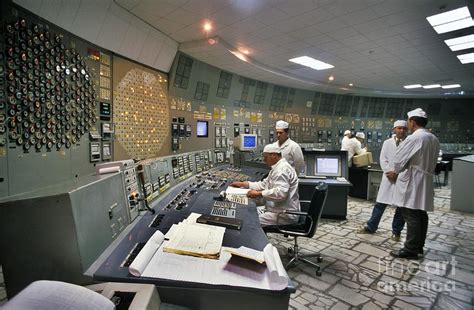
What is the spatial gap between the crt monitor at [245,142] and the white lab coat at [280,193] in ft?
8.63

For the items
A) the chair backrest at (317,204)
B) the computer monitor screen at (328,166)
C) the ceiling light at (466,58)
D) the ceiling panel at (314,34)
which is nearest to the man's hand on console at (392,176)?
the computer monitor screen at (328,166)

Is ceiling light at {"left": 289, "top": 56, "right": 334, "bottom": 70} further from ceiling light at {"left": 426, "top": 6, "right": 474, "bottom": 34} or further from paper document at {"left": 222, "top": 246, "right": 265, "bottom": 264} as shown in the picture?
paper document at {"left": 222, "top": 246, "right": 265, "bottom": 264}

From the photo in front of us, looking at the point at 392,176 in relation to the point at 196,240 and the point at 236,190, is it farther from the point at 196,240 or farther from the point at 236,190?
the point at 196,240

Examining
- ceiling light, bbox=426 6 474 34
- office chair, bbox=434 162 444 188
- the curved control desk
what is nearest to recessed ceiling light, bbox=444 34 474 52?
ceiling light, bbox=426 6 474 34

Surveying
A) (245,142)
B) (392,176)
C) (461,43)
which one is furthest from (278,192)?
(461,43)

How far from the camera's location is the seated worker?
7.99ft

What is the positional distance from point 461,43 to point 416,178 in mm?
3499

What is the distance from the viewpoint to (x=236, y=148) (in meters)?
5.33

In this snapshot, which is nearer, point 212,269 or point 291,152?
point 212,269

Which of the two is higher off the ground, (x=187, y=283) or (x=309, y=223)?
(x=187, y=283)

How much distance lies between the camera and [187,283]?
1.03 m

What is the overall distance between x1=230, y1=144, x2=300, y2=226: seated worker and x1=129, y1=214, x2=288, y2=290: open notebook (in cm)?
119

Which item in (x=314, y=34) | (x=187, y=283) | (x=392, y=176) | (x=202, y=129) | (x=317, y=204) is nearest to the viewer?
(x=187, y=283)

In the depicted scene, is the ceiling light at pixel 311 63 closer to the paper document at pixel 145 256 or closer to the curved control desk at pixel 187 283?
the curved control desk at pixel 187 283
